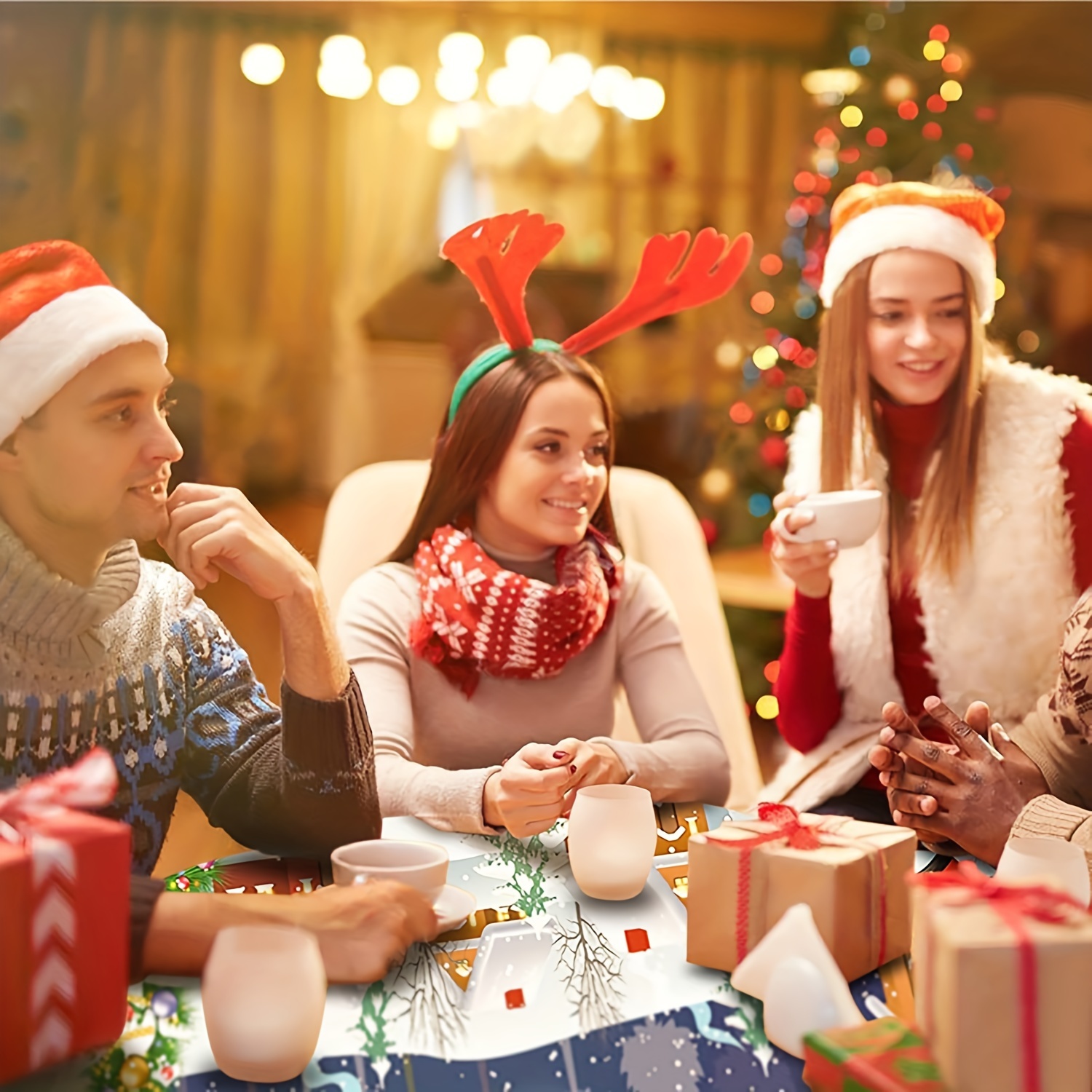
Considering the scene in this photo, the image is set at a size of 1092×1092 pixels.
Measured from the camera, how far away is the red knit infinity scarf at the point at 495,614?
1265mm

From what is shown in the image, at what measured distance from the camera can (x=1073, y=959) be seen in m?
0.68

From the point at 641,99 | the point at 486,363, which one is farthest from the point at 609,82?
the point at 486,363

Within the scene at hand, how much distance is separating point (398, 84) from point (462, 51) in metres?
0.14

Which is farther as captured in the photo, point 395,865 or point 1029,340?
point 1029,340

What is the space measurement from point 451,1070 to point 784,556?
790 millimetres

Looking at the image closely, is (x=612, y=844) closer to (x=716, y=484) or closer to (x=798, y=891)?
(x=798, y=891)

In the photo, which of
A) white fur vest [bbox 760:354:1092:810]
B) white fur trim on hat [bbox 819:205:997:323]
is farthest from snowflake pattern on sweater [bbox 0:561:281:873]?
white fur trim on hat [bbox 819:205:997:323]

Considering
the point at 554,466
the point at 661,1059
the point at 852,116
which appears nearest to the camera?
the point at 661,1059

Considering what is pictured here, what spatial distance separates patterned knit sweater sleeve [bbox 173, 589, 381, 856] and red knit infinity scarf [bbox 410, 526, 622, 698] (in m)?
0.24

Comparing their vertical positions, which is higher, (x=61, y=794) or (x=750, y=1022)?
(x=61, y=794)

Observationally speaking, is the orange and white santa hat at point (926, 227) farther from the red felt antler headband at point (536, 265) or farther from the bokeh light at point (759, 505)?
the bokeh light at point (759, 505)

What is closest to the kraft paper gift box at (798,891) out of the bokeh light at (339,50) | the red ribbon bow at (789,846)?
the red ribbon bow at (789,846)

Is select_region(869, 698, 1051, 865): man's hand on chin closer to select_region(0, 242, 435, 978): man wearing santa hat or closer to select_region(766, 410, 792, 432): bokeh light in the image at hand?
select_region(0, 242, 435, 978): man wearing santa hat

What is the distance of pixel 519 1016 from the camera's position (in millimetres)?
839
